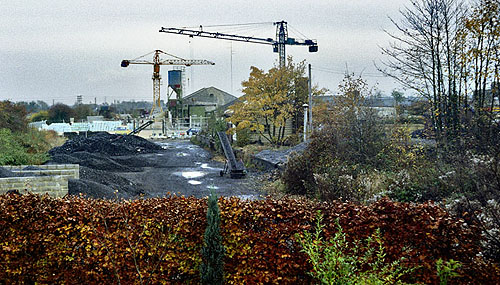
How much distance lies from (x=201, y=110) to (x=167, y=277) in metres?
61.4

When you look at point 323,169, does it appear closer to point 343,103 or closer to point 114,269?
point 343,103

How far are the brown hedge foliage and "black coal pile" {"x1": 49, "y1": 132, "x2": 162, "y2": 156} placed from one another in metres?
21.3

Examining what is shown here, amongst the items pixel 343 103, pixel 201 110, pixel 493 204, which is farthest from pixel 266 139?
pixel 201 110

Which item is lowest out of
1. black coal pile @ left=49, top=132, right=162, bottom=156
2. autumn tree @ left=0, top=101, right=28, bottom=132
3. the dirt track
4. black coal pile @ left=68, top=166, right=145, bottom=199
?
the dirt track

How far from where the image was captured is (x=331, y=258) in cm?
447

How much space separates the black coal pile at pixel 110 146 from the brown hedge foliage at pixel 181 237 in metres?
21.3

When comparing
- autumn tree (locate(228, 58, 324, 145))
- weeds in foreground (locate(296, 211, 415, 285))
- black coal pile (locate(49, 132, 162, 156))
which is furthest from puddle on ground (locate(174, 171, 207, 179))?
weeds in foreground (locate(296, 211, 415, 285))

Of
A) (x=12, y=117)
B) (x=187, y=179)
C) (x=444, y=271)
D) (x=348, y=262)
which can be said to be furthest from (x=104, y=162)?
(x=444, y=271)

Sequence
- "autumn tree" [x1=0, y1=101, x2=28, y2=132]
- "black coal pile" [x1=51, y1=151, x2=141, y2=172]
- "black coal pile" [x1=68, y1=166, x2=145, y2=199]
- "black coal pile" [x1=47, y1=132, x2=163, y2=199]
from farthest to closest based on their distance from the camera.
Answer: "autumn tree" [x1=0, y1=101, x2=28, y2=132]
"black coal pile" [x1=51, y1=151, x2=141, y2=172]
"black coal pile" [x1=47, y1=132, x2=163, y2=199]
"black coal pile" [x1=68, y1=166, x2=145, y2=199]

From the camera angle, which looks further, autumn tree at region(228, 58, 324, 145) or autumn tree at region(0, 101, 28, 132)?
autumn tree at region(228, 58, 324, 145)

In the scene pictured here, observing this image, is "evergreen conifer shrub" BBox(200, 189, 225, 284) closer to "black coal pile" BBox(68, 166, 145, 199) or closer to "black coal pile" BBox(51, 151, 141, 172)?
"black coal pile" BBox(68, 166, 145, 199)

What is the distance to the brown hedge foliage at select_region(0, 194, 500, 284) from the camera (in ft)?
16.0

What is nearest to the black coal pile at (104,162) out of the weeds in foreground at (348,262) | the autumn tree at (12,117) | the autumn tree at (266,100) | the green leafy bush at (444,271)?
the autumn tree at (12,117)

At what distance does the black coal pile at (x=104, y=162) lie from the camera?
1184 cm
